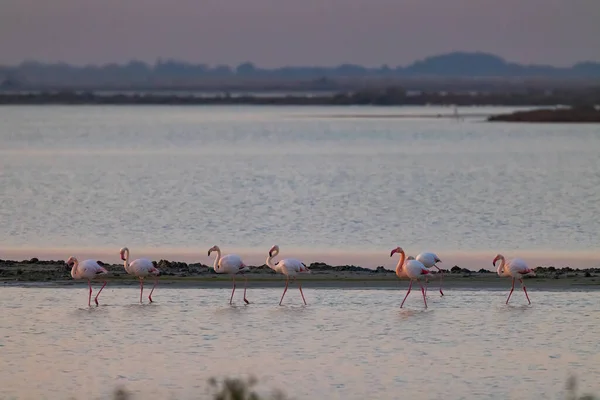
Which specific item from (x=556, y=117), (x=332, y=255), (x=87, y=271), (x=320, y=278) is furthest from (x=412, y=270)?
(x=556, y=117)

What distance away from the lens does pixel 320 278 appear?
1947cm

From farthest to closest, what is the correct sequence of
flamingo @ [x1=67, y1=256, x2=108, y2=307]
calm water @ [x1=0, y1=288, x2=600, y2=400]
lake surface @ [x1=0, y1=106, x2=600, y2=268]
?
1. lake surface @ [x1=0, y1=106, x2=600, y2=268]
2. flamingo @ [x1=67, y1=256, x2=108, y2=307]
3. calm water @ [x1=0, y1=288, x2=600, y2=400]

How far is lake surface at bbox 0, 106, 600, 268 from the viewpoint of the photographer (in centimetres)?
2536

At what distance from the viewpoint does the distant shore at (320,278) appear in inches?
745

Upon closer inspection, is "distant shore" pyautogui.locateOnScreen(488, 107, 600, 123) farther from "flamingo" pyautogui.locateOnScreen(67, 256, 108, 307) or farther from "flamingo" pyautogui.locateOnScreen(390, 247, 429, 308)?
"flamingo" pyautogui.locateOnScreen(67, 256, 108, 307)

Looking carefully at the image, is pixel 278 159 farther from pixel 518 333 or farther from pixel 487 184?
pixel 518 333

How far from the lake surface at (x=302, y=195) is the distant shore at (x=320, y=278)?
1.92 m

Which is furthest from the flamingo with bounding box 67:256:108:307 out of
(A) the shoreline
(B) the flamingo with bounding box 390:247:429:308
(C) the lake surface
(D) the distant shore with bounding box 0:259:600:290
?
(C) the lake surface

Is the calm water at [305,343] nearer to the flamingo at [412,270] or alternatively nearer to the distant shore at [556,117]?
the flamingo at [412,270]

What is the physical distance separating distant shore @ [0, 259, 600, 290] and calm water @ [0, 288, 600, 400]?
46cm

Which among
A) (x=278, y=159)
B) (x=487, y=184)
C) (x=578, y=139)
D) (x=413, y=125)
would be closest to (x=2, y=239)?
(x=487, y=184)

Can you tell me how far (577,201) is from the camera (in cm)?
3488

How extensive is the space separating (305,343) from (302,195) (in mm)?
23235

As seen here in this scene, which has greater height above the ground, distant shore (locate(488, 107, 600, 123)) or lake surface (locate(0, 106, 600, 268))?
distant shore (locate(488, 107, 600, 123))
